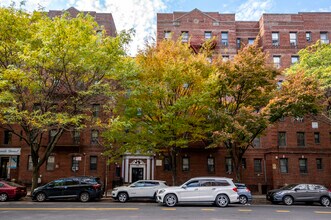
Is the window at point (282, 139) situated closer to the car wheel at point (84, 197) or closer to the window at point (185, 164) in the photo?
the window at point (185, 164)

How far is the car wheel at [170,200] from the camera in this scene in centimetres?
1580

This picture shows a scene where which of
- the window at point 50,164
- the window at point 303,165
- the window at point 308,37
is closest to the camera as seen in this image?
the window at point 50,164

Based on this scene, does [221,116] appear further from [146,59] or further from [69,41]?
[69,41]

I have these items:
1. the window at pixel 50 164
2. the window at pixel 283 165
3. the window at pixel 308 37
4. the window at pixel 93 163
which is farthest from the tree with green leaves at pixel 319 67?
the window at pixel 50 164

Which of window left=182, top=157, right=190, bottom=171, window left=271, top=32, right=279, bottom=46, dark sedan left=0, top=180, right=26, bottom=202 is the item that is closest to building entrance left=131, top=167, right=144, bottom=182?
window left=182, top=157, right=190, bottom=171

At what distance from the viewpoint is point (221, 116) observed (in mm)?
19594

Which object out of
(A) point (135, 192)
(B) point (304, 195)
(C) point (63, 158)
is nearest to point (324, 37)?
(B) point (304, 195)

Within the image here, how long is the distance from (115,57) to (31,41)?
203 inches

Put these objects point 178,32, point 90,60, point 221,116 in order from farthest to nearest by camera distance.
→ point 178,32 < point 221,116 < point 90,60

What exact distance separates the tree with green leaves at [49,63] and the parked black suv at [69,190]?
365 cm

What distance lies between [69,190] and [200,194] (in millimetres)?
8659

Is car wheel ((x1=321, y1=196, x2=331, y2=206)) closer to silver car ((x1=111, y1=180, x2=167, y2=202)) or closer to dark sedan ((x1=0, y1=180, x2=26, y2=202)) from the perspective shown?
silver car ((x1=111, y1=180, x2=167, y2=202))

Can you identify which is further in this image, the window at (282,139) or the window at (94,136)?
the window at (282,139)

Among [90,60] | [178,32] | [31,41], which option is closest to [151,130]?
[90,60]
